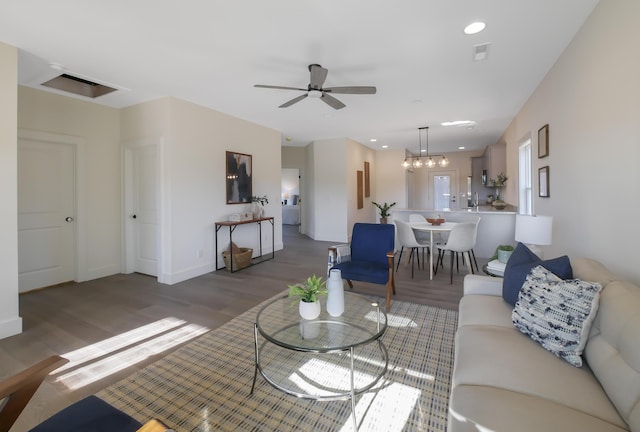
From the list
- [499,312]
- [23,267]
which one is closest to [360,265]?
[499,312]

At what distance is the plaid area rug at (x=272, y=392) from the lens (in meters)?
1.66

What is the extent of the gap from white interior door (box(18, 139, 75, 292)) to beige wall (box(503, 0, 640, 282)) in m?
6.16

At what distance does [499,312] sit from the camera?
2.01 metres

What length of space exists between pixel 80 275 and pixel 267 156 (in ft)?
12.2

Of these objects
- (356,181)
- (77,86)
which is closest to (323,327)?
(77,86)

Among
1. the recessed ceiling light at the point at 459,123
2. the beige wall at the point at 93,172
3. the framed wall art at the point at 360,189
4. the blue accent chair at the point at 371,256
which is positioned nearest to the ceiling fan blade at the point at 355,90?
the blue accent chair at the point at 371,256

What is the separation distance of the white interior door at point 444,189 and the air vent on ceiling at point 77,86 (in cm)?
979

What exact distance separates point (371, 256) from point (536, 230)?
5.64 ft

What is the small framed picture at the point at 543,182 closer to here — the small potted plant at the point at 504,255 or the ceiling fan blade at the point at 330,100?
the small potted plant at the point at 504,255

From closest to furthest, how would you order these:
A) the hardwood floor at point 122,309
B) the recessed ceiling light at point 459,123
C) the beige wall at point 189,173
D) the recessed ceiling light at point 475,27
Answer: the hardwood floor at point 122,309, the recessed ceiling light at point 475,27, the beige wall at point 189,173, the recessed ceiling light at point 459,123

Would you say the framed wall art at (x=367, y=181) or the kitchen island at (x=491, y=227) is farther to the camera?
the framed wall art at (x=367, y=181)

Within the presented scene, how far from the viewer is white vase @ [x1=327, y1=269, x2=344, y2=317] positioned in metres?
2.10

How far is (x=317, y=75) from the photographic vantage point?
3.01 metres

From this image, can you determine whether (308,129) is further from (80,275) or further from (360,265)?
(80,275)
